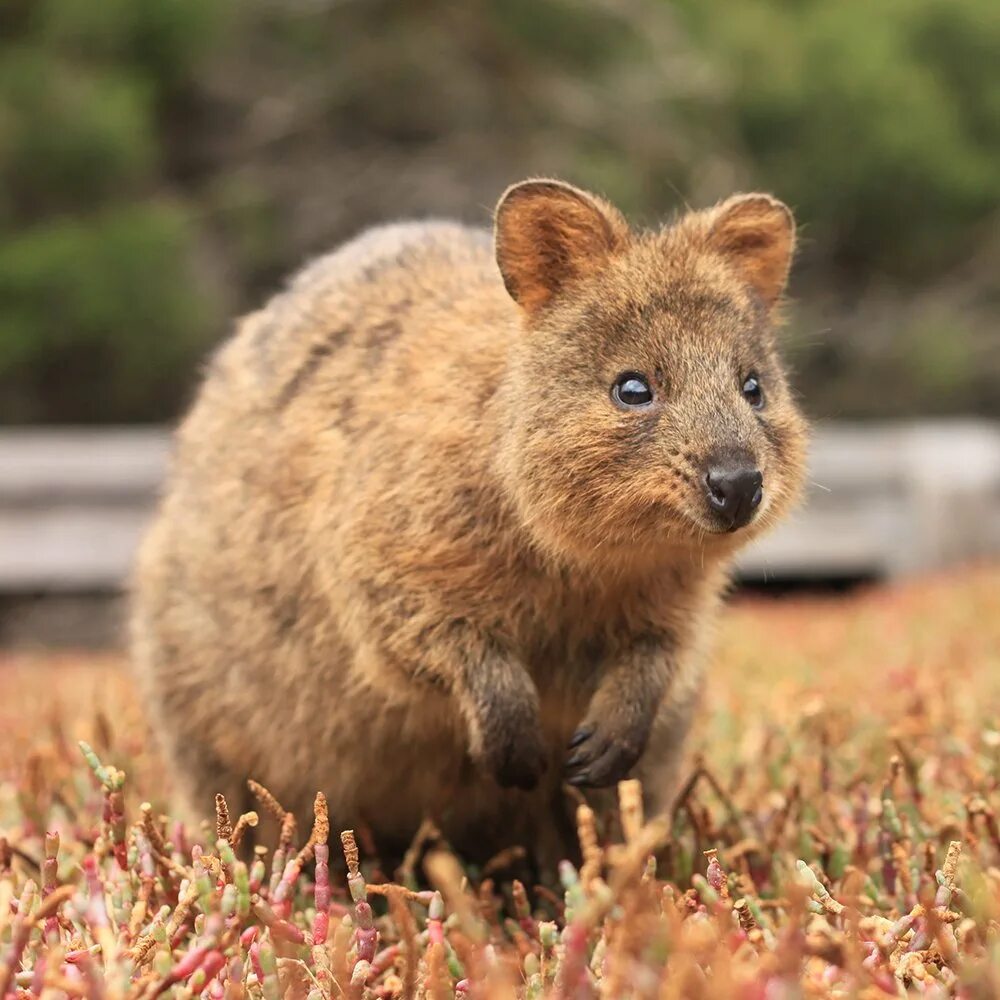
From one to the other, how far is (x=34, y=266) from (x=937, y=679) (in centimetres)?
719

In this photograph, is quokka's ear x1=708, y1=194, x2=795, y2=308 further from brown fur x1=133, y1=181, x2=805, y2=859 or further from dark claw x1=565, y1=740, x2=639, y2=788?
dark claw x1=565, y1=740, x2=639, y2=788

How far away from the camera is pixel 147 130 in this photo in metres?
11.0

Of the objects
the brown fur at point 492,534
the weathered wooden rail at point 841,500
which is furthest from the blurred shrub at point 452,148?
the brown fur at point 492,534

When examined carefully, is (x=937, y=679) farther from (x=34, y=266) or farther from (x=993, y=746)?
(x=34, y=266)

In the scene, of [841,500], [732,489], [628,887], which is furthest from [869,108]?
[628,887]

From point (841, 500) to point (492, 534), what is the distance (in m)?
7.40

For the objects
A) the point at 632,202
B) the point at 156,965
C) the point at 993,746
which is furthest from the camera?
the point at 632,202

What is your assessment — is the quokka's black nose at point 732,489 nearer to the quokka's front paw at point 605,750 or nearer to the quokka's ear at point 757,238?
the quokka's front paw at point 605,750

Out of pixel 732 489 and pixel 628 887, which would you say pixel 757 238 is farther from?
pixel 628 887

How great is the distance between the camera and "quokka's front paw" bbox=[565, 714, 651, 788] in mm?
3020

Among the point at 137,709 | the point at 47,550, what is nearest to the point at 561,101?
the point at 47,550

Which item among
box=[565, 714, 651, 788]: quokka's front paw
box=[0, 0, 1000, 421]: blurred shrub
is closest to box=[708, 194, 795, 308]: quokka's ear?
box=[565, 714, 651, 788]: quokka's front paw

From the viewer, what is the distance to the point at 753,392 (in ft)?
10.2

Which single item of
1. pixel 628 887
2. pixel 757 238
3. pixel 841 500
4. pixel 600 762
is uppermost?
pixel 757 238
